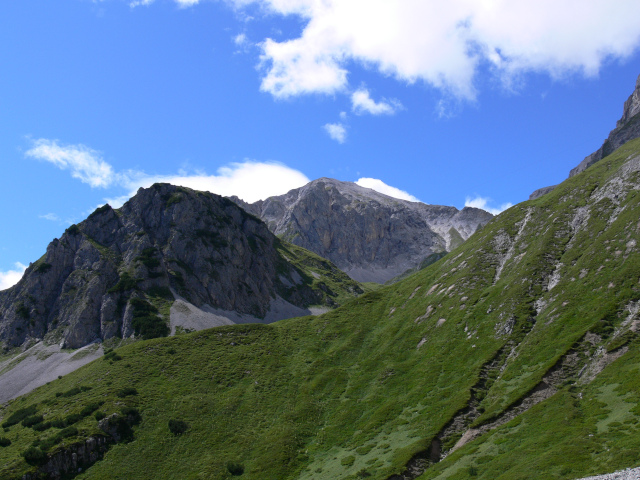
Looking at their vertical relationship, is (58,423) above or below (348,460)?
above

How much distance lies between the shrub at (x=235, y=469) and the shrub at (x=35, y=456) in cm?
2966

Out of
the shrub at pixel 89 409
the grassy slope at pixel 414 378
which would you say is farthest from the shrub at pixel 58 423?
the shrub at pixel 89 409

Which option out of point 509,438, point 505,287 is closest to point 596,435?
point 509,438

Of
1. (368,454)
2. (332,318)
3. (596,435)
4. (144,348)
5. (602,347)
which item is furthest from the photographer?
(332,318)

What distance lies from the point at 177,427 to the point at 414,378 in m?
43.0

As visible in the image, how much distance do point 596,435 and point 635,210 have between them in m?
58.9

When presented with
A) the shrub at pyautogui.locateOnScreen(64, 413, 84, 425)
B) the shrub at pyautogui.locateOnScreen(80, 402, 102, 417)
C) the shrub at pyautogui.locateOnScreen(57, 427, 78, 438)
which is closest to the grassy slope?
the shrub at pyautogui.locateOnScreen(57, 427, 78, 438)

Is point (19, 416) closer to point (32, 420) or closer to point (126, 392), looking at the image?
point (32, 420)

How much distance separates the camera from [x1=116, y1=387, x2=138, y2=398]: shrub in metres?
88.6

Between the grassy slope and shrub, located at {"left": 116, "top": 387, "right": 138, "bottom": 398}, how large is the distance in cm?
120

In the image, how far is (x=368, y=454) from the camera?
6103 cm

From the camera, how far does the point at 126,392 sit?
89562mm

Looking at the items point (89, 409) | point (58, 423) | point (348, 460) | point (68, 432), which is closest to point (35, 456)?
point (68, 432)

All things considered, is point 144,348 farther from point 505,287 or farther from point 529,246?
point 529,246
